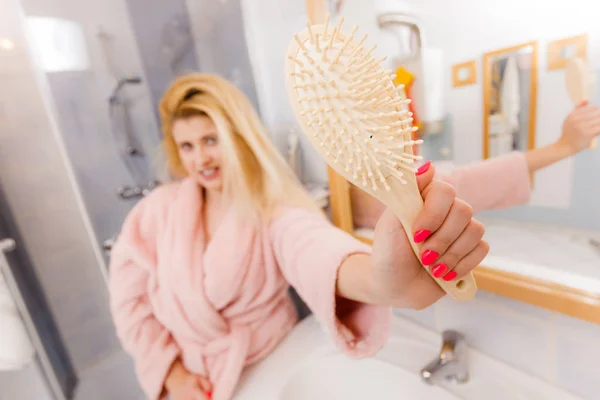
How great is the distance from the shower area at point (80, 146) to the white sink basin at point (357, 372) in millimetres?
558

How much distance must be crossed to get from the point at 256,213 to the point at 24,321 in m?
0.73

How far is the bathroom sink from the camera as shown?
61 cm

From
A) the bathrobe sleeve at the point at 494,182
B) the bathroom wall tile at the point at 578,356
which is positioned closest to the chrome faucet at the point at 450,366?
the bathroom wall tile at the point at 578,356

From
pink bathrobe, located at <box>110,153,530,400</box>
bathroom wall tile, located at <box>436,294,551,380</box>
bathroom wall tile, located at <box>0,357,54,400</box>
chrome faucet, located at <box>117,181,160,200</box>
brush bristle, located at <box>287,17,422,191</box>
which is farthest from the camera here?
chrome faucet, located at <box>117,181,160,200</box>

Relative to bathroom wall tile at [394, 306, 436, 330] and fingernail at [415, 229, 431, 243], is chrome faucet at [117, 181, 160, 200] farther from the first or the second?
fingernail at [415, 229, 431, 243]

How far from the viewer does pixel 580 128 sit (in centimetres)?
40

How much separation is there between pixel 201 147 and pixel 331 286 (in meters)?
0.38

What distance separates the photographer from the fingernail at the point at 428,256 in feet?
0.81

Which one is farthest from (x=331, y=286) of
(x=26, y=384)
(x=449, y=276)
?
(x=26, y=384)

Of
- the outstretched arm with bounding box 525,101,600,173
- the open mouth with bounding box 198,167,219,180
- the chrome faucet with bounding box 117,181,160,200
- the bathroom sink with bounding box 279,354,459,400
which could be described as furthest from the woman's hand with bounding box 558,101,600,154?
the chrome faucet with bounding box 117,181,160,200

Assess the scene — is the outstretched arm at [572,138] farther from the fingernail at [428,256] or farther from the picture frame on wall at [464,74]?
the fingernail at [428,256]

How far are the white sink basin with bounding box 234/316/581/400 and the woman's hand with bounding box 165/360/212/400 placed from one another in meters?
0.07

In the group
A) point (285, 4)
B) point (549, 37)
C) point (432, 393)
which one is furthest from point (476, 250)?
point (285, 4)

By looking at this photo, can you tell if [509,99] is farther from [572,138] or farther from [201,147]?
[201,147]
